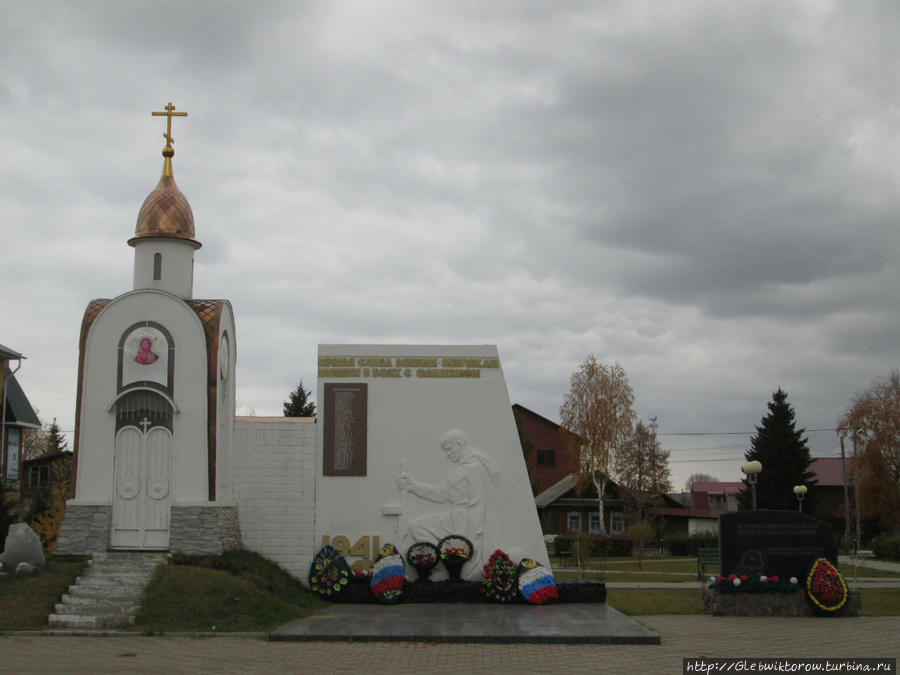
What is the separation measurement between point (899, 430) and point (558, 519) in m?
17.1

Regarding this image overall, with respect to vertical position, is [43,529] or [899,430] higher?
[899,430]

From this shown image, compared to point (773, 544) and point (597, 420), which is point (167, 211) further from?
point (597, 420)

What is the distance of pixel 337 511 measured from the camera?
677 inches

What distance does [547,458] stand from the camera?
52438mm

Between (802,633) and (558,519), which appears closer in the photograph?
(802,633)

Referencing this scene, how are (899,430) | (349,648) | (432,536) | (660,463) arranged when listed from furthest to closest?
(660,463)
(899,430)
(432,536)
(349,648)

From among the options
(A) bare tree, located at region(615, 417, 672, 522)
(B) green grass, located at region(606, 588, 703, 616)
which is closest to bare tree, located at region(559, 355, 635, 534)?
(A) bare tree, located at region(615, 417, 672, 522)

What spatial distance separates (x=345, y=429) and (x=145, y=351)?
407cm

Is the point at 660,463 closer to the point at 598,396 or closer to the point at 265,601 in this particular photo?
the point at 598,396

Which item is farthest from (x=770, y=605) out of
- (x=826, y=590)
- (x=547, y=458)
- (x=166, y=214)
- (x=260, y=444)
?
(x=547, y=458)

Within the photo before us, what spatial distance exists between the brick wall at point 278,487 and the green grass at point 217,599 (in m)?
1.10

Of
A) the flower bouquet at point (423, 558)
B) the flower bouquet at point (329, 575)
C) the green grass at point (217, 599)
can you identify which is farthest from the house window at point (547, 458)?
the green grass at point (217, 599)

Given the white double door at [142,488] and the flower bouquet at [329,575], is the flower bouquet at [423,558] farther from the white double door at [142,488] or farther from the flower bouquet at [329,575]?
the white double door at [142,488]

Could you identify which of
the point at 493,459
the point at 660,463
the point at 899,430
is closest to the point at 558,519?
the point at 660,463
